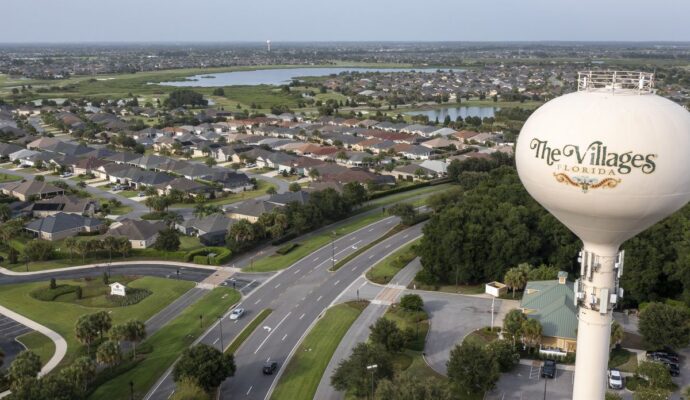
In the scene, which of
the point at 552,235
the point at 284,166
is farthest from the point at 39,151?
the point at 552,235

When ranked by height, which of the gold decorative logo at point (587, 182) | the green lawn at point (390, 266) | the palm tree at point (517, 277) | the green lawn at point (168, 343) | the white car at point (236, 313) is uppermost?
the gold decorative logo at point (587, 182)

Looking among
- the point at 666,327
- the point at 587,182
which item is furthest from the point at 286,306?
the point at 587,182

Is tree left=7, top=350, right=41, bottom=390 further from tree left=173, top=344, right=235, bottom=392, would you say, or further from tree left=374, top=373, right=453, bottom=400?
tree left=374, top=373, right=453, bottom=400

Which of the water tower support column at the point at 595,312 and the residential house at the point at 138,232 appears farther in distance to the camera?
the residential house at the point at 138,232

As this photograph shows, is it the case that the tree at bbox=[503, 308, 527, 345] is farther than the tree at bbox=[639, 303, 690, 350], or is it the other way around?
the tree at bbox=[503, 308, 527, 345]

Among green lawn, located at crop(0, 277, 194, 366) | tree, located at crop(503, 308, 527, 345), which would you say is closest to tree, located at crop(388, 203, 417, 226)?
green lawn, located at crop(0, 277, 194, 366)

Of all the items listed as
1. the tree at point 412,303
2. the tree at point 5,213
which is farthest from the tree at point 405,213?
the tree at point 5,213

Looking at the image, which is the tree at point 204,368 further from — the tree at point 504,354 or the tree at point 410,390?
the tree at point 504,354
